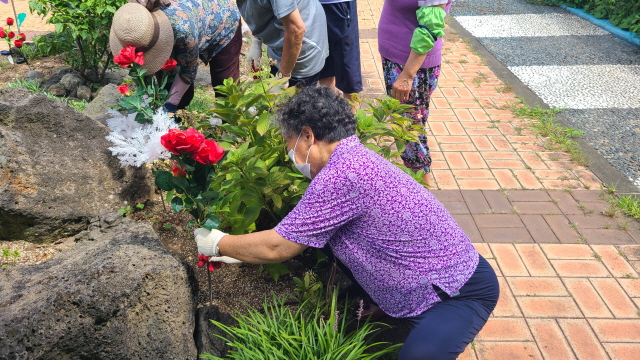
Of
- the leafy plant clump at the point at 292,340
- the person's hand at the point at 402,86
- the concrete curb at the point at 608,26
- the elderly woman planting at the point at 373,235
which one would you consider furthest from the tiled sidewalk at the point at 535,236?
the concrete curb at the point at 608,26

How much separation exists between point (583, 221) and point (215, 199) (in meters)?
2.55

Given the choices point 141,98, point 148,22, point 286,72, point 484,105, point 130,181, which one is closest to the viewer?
point 141,98

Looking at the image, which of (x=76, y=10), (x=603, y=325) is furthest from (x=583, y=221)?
(x=76, y=10)

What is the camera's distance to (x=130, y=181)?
2.85m

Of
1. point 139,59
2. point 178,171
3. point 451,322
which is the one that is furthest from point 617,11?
point 178,171

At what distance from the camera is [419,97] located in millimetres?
3270

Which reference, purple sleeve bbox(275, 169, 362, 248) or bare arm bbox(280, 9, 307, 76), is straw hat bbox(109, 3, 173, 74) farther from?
purple sleeve bbox(275, 169, 362, 248)

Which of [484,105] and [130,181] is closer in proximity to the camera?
[130,181]

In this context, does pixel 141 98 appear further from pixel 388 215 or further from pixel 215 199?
pixel 388 215

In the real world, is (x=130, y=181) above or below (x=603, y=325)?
above

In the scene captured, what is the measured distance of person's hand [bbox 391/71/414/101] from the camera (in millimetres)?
3068

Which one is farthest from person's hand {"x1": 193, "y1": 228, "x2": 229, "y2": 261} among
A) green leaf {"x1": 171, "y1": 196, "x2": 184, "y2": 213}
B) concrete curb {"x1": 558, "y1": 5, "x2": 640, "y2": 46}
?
concrete curb {"x1": 558, "y1": 5, "x2": 640, "y2": 46}

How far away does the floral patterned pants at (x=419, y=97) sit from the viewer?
3.21 metres

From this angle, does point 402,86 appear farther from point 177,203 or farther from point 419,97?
point 177,203
